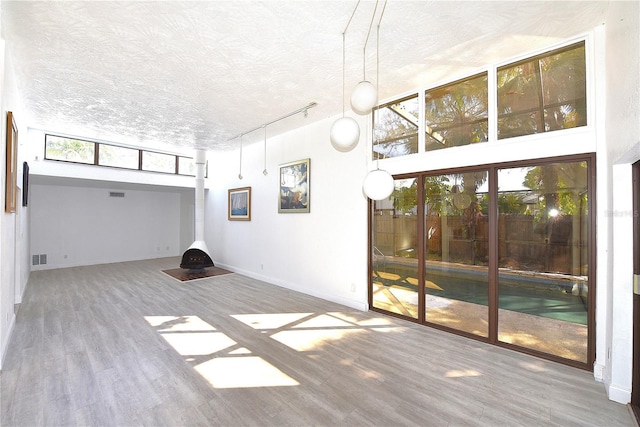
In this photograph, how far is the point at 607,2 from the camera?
88.0 inches

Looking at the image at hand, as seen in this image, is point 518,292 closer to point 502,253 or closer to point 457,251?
point 502,253

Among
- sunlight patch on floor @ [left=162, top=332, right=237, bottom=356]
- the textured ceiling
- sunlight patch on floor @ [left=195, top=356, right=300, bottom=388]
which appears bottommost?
sunlight patch on floor @ [left=162, top=332, right=237, bottom=356]

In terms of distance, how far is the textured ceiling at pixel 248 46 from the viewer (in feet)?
7.68

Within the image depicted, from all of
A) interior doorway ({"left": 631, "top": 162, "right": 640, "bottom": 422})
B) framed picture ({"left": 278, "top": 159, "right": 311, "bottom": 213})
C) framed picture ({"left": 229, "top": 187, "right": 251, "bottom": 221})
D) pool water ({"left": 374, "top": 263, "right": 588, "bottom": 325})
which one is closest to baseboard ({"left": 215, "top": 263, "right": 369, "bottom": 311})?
pool water ({"left": 374, "top": 263, "right": 588, "bottom": 325})

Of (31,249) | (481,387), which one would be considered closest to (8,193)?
(481,387)

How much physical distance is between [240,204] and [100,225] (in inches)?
184

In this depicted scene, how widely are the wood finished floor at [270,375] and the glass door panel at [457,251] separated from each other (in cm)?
36

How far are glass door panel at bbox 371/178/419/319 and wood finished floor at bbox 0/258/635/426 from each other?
31cm

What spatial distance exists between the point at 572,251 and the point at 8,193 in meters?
5.91

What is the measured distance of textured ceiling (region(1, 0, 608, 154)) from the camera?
234 centimetres

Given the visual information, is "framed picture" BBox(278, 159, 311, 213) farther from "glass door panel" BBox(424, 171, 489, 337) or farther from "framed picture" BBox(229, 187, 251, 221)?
"glass door panel" BBox(424, 171, 489, 337)

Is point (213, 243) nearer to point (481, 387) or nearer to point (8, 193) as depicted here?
point (8, 193)

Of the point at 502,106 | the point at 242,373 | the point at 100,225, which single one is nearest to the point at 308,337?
the point at 242,373

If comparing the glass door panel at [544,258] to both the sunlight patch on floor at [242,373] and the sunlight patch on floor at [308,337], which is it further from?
the sunlight patch on floor at [242,373]
